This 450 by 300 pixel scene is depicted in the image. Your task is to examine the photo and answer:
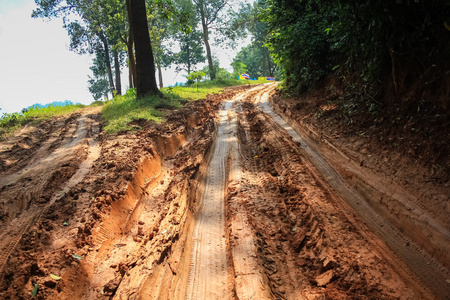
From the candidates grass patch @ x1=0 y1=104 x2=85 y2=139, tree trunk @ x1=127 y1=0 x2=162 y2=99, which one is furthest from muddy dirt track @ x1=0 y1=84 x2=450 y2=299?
tree trunk @ x1=127 y1=0 x2=162 y2=99

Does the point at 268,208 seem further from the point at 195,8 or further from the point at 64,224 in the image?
the point at 195,8

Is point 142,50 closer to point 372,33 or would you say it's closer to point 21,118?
point 21,118

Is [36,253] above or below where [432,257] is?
above

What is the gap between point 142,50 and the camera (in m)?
10.5

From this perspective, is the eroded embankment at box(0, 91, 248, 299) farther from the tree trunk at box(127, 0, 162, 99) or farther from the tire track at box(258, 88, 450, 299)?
the tree trunk at box(127, 0, 162, 99)

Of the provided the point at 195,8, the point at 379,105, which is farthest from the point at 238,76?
the point at 379,105

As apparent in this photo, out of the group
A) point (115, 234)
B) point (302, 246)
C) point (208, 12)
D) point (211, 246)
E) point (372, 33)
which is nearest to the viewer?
point (302, 246)

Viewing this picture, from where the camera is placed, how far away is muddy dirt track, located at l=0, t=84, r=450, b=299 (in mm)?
2605

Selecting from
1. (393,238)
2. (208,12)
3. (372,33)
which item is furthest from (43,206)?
(208,12)

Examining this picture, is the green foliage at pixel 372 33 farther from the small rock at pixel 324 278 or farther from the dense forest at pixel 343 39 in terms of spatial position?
the small rock at pixel 324 278

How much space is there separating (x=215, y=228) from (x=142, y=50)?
901 centimetres

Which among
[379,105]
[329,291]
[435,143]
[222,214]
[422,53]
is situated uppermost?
[422,53]

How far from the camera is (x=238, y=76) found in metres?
31.7

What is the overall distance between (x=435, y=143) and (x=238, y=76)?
2940 cm
